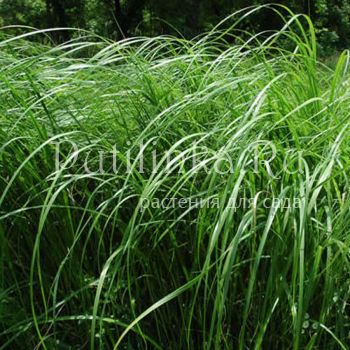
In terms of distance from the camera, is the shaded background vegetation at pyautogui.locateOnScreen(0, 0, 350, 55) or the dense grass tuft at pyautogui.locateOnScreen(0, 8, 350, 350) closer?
the dense grass tuft at pyautogui.locateOnScreen(0, 8, 350, 350)

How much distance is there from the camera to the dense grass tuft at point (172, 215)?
1.44 meters

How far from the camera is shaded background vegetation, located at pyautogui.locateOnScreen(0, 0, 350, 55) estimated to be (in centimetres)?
1107

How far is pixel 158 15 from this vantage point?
11.6m

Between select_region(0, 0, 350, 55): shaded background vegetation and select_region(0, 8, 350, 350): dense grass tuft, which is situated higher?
select_region(0, 8, 350, 350): dense grass tuft

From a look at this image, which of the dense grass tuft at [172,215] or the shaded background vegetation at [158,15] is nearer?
the dense grass tuft at [172,215]

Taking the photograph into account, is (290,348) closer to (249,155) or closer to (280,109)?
(249,155)

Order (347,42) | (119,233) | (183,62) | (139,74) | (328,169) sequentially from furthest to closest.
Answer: (347,42) → (183,62) → (139,74) → (119,233) → (328,169)

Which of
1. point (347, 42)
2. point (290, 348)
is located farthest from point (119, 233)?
point (347, 42)

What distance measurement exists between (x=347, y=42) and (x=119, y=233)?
1207 cm

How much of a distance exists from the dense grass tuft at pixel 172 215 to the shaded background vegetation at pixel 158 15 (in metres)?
8.91

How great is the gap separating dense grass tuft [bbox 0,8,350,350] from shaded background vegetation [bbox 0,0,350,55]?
29.2 feet

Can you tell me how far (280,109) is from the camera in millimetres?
1747

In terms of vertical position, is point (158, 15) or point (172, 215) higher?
point (172, 215)

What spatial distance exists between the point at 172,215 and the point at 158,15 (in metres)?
10.4
